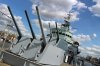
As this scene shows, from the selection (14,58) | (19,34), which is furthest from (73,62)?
(14,58)

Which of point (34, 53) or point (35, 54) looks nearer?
point (35, 54)

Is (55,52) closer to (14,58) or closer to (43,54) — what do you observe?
(43,54)

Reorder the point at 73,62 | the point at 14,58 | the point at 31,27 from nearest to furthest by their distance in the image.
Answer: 1. the point at 14,58
2. the point at 31,27
3. the point at 73,62

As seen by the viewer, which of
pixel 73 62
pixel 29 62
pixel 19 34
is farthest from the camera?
pixel 73 62

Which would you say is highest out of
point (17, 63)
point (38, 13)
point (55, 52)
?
point (38, 13)

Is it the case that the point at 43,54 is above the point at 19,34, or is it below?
below

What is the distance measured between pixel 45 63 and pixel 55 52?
1116 mm

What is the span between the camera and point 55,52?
14.2 m

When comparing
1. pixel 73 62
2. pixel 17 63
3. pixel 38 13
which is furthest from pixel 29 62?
pixel 73 62

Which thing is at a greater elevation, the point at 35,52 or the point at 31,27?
the point at 31,27

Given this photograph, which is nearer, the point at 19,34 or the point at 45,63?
the point at 45,63

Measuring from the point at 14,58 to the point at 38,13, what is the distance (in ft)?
11.1

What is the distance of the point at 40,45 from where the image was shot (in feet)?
47.3

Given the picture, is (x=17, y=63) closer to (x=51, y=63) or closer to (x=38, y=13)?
(x=51, y=63)
